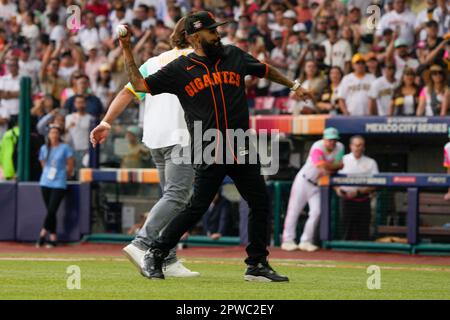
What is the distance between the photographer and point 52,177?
16797 millimetres

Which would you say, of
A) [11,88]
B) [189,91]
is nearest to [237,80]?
[189,91]

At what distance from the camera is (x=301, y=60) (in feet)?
60.8

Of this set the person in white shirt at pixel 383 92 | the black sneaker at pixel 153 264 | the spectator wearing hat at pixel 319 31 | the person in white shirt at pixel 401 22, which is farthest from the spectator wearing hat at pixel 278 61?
the black sneaker at pixel 153 264

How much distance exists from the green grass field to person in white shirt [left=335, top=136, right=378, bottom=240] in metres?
3.28

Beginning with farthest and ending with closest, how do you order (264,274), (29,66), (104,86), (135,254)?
(29,66) < (104,86) < (135,254) < (264,274)

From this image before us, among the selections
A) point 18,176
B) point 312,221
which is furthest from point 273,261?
point 18,176

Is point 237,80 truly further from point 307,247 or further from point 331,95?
point 331,95

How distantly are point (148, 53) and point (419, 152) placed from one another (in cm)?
546

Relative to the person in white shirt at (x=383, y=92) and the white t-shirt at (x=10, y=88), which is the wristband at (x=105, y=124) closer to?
the person in white shirt at (x=383, y=92)

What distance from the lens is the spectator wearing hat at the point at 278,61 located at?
18516 mm

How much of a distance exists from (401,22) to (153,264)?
10.8 metres

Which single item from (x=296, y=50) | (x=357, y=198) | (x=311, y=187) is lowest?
(x=357, y=198)

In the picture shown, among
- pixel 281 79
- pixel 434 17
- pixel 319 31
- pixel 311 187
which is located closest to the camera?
pixel 281 79

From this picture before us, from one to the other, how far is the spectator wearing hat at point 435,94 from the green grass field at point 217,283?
4.37m
